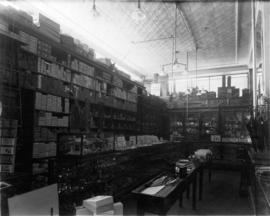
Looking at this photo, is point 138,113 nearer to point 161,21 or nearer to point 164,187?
point 161,21

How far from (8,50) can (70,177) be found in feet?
7.26

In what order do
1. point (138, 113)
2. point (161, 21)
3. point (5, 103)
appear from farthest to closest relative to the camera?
point (138, 113) → point (161, 21) → point (5, 103)

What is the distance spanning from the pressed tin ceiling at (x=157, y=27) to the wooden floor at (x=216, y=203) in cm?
428

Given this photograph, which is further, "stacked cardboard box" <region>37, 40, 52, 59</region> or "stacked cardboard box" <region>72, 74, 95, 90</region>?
"stacked cardboard box" <region>72, 74, 95, 90</region>

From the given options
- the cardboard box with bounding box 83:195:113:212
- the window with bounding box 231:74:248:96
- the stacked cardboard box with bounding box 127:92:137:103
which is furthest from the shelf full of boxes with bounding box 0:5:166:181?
the window with bounding box 231:74:248:96

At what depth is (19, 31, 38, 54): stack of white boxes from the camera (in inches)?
146

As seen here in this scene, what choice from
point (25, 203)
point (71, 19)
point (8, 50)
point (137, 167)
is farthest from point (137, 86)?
point (25, 203)

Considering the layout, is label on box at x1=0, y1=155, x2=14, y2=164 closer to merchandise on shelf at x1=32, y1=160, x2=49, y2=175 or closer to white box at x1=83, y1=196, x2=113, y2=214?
merchandise on shelf at x1=32, y1=160, x2=49, y2=175

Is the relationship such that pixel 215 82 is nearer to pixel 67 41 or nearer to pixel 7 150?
pixel 67 41

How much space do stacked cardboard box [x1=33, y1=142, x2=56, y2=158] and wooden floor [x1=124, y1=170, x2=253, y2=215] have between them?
62.6 inches

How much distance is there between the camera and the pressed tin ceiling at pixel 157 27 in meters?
6.13

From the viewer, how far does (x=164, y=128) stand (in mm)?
10547

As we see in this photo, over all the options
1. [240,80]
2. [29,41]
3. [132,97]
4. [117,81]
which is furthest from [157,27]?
[240,80]

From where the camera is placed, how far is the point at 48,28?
13.8 feet
